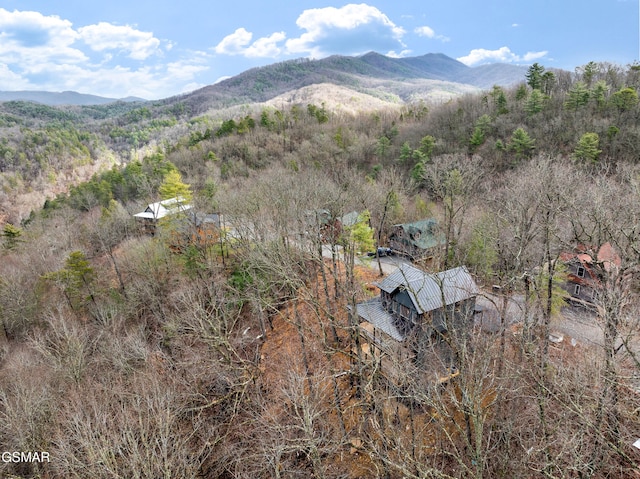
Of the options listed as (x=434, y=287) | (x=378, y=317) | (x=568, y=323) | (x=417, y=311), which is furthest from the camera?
(x=568, y=323)

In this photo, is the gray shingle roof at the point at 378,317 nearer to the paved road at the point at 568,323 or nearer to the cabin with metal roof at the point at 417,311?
the cabin with metal roof at the point at 417,311

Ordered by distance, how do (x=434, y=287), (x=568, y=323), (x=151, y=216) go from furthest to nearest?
(x=151, y=216), (x=568, y=323), (x=434, y=287)

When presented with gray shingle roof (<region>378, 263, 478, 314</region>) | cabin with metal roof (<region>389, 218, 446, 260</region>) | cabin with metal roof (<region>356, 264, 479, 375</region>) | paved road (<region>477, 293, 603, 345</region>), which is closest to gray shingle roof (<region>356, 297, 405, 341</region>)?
cabin with metal roof (<region>356, 264, 479, 375</region>)

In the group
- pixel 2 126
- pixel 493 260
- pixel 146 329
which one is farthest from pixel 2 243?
pixel 2 126

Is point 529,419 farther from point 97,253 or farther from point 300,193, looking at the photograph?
point 97,253

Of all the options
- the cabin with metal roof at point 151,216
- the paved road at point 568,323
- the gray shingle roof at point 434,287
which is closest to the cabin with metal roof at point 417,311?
the gray shingle roof at point 434,287

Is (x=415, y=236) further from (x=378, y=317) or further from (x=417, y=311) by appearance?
(x=417, y=311)

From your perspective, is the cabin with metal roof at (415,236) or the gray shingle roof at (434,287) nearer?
the gray shingle roof at (434,287)

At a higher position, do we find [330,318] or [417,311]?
[330,318]

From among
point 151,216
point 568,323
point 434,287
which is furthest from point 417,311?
point 151,216
